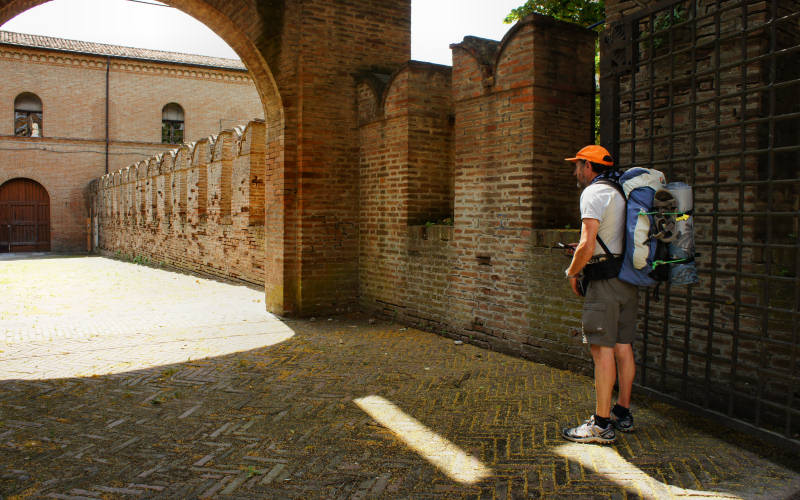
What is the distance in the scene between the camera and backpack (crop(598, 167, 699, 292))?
3.72 metres

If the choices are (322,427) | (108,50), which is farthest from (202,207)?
(108,50)

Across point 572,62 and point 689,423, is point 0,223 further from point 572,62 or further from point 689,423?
point 689,423

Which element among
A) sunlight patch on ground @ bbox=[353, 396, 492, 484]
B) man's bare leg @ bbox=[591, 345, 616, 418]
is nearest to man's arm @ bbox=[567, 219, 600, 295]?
man's bare leg @ bbox=[591, 345, 616, 418]

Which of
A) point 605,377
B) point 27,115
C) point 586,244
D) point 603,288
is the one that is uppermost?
point 27,115

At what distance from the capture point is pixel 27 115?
29859mm

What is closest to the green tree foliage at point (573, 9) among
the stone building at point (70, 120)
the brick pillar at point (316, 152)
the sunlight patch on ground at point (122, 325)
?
the brick pillar at point (316, 152)

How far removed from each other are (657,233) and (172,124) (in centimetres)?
3338

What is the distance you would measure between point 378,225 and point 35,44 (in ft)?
96.3

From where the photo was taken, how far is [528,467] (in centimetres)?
355

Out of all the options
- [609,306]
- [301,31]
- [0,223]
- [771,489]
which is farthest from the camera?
[0,223]

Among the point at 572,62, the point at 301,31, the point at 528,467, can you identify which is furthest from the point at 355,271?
the point at 528,467

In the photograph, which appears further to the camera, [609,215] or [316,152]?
[316,152]

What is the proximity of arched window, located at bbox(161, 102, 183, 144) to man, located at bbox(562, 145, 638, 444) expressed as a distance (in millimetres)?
32602

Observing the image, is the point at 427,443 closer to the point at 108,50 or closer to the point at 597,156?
the point at 597,156
